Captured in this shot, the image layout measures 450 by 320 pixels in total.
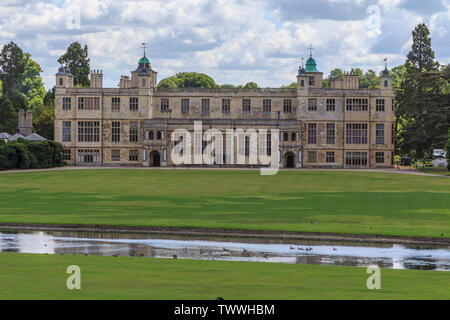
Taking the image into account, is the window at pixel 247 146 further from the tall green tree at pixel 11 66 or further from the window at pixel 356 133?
the tall green tree at pixel 11 66

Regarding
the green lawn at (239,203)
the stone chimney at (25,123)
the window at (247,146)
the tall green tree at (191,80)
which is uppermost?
the tall green tree at (191,80)

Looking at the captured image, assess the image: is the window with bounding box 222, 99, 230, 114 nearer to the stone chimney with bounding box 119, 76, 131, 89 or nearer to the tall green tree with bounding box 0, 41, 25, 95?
the stone chimney with bounding box 119, 76, 131, 89

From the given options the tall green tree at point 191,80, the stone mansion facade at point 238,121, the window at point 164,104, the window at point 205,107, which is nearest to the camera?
the stone mansion facade at point 238,121

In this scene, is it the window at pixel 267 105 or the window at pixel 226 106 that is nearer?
the window at pixel 267 105

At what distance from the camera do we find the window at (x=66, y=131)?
107562 millimetres

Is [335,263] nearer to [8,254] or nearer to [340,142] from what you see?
[8,254]

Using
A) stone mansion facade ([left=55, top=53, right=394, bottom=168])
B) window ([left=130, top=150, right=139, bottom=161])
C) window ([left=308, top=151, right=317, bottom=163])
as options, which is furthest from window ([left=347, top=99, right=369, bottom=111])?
window ([left=130, top=150, right=139, bottom=161])

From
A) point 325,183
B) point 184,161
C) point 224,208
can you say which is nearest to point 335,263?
point 224,208

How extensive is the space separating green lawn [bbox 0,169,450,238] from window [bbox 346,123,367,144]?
1449 inches

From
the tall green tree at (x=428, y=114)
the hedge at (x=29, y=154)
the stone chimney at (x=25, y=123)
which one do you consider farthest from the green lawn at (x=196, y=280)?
the stone chimney at (x=25, y=123)

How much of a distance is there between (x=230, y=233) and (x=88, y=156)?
7788cm

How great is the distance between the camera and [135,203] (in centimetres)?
4509

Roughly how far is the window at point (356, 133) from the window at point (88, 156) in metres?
33.8

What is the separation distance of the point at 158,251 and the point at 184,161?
76645mm
